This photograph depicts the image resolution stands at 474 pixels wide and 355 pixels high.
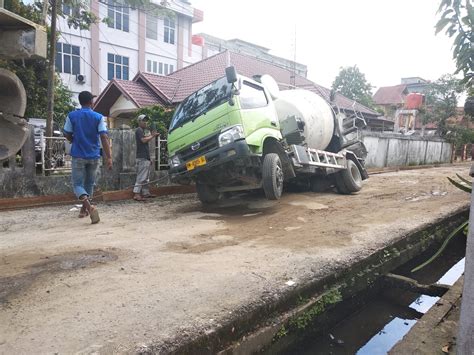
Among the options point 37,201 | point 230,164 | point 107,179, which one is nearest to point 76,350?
point 230,164

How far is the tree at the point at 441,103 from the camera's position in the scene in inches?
1019

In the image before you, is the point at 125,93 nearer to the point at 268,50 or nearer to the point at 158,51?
the point at 158,51

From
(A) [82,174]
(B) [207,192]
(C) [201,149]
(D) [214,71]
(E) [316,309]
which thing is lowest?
(E) [316,309]

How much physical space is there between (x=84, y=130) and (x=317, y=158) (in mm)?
4387

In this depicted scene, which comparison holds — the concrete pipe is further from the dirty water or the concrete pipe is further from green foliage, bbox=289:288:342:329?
the dirty water

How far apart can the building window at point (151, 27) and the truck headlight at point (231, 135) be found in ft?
77.1

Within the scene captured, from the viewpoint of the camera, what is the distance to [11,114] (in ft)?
8.55

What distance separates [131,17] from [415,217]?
24695 mm

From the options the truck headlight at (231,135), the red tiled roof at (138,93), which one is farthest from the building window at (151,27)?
the truck headlight at (231,135)

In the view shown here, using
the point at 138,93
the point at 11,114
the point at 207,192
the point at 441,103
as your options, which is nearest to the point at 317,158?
the point at 207,192

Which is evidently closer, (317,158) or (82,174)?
(82,174)

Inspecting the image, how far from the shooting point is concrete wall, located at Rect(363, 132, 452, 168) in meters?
18.0

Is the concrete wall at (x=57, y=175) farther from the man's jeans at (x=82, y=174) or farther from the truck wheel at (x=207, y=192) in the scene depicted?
the truck wheel at (x=207, y=192)

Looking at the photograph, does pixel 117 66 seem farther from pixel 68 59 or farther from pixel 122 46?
pixel 68 59
